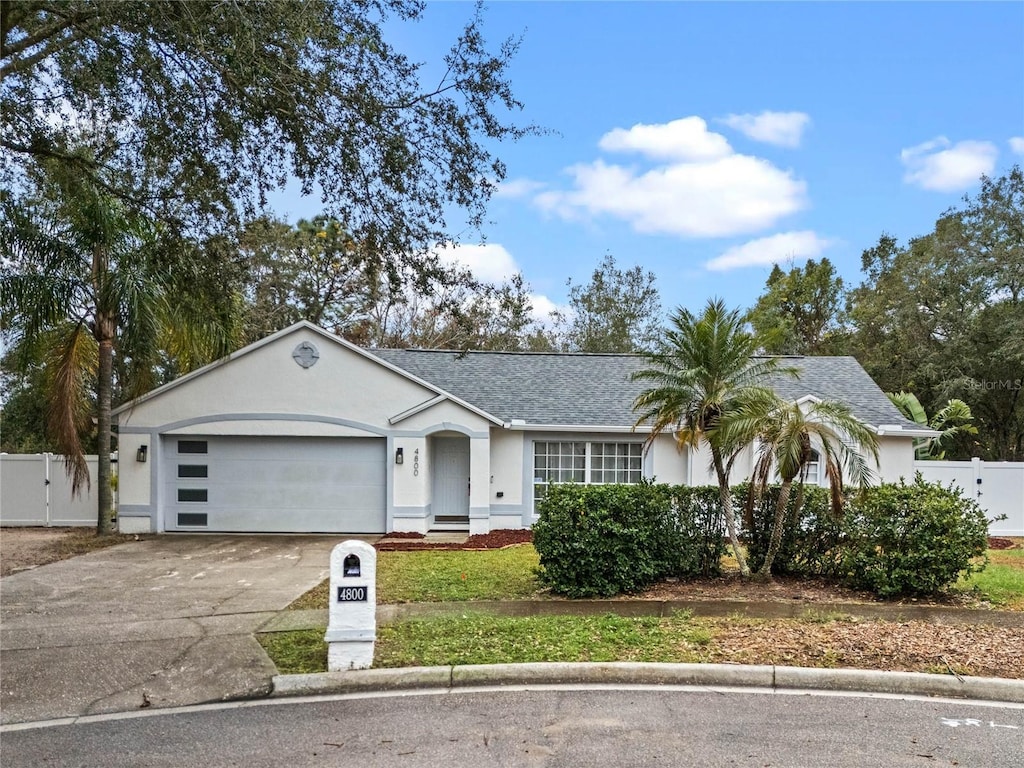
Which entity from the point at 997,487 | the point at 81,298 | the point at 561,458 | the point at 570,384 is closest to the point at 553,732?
the point at 561,458

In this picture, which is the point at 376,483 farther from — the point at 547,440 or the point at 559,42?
the point at 559,42

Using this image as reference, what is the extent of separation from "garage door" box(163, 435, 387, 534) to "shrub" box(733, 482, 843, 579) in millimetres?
8399

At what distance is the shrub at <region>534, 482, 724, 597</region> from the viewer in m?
7.87

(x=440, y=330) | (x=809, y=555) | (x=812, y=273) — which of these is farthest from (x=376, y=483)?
(x=812, y=273)

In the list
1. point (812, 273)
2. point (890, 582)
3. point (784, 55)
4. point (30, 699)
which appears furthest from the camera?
point (812, 273)

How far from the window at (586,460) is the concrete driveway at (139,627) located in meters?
5.59

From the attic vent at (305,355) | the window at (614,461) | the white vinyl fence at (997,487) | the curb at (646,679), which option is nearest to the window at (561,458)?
the window at (614,461)

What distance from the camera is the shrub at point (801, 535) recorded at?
Answer: 847cm

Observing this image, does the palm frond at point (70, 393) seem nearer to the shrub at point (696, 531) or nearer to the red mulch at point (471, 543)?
the red mulch at point (471, 543)

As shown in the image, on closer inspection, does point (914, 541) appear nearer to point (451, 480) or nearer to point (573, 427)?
point (573, 427)

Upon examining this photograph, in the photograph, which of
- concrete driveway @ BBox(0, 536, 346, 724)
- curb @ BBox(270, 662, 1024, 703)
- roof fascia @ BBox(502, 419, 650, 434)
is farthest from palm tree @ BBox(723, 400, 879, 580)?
roof fascia @ BBox(502, 419, 650, 434)

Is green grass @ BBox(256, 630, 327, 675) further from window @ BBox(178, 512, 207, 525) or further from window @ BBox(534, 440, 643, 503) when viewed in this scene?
window @ BBox(534, 440, 643, 503)

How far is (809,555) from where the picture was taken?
8.66 metres

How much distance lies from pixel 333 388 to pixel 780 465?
383 inches
